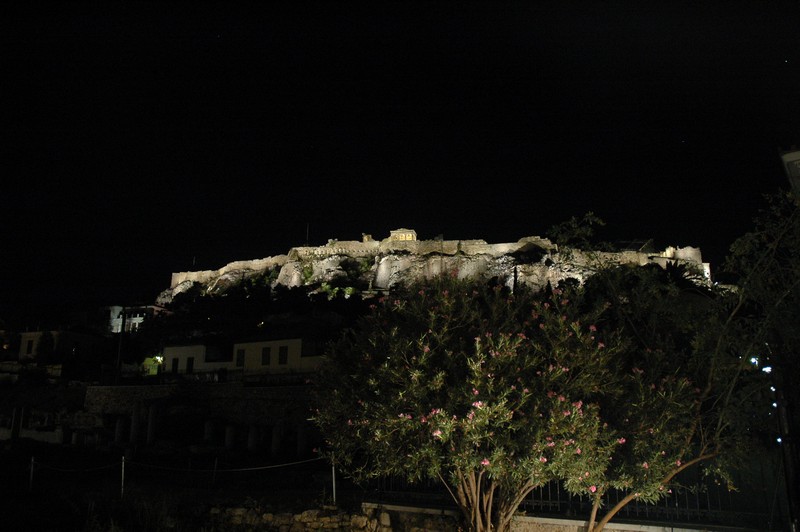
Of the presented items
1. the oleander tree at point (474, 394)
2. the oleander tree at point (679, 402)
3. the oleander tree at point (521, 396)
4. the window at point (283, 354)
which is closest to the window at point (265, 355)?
the window at point (283, 354)

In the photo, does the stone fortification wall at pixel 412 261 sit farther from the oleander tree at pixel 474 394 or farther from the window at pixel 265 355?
the oleander tree at pixel 474 394

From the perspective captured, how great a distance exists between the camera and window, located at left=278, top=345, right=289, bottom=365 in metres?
31.6

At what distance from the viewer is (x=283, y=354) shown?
1250 inches

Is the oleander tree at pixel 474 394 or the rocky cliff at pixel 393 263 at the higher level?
the rocky cliff at pixel 393 263

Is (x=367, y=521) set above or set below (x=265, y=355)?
below

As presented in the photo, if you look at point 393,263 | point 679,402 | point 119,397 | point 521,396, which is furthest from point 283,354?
point 393,263

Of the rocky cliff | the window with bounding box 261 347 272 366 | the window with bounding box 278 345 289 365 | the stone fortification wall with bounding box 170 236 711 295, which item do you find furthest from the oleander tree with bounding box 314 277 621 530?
the stone fortification wall with bounding box 170 236 711 295

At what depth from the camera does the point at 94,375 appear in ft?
148

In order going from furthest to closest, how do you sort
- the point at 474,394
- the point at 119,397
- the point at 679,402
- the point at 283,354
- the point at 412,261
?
the point at 412,261 → the point at 119,397 → the point at 283,354 → the point at 679,402 → the point at 474,394

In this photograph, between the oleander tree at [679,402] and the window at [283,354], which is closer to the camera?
the oleander tree at [679,402]

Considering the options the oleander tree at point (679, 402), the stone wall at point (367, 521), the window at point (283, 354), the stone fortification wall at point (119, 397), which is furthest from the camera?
the window at point (283, 354)

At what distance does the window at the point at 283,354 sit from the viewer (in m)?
31.6

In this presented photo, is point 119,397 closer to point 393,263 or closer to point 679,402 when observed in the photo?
point 679,402

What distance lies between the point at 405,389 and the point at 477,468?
1.79m
